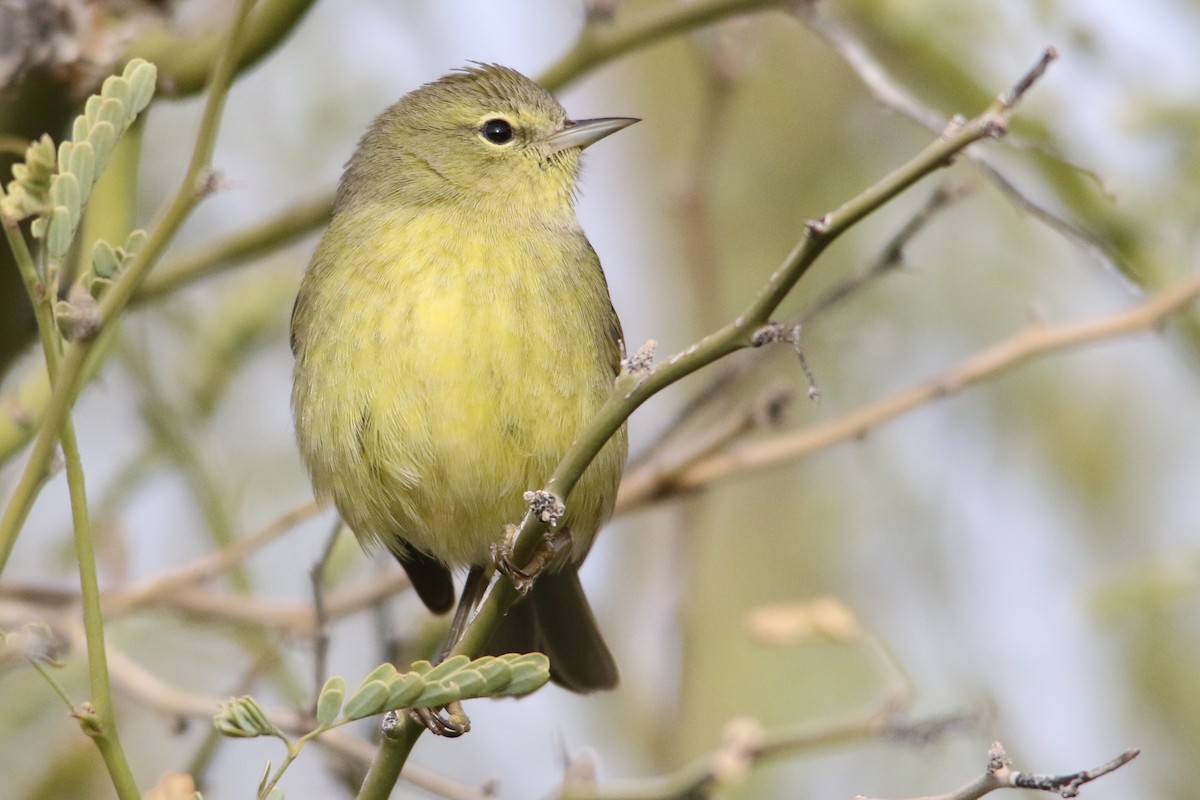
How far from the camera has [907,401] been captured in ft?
12.3

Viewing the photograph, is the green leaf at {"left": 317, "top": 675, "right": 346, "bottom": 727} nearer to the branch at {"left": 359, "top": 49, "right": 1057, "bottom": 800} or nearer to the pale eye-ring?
the branch at {"left": 359, "top": 49, "right": 1057, "bottom": 800}

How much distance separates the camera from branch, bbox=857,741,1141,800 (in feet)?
5.53

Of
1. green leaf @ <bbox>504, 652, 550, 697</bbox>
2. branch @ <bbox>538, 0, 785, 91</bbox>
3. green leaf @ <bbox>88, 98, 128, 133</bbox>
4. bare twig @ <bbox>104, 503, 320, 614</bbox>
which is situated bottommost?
green leaf @ <bbox>504, 652, 550, 697</bbox>

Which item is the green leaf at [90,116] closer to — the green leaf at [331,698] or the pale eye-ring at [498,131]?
the green leaf at [331,698]

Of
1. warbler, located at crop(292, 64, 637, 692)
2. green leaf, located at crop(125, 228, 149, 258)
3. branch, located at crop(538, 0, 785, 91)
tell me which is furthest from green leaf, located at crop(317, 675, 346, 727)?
branch, located at crop(538, 0, 785, 91)

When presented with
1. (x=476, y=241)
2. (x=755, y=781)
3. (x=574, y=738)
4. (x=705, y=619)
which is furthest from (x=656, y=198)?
(x=476, y=241)

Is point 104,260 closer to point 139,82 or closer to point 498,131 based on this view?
point 139,82

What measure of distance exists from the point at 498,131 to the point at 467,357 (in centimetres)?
102

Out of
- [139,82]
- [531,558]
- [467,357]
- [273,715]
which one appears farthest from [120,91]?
[273,715]

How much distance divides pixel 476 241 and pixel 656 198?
3768 mm

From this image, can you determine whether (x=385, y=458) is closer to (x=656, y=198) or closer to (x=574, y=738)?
(x=574, y=738)

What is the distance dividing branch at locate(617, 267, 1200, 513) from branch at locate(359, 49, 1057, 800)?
1731 millimetres

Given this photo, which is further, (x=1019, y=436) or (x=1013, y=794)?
(x=1019, y=436)

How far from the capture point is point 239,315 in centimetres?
416
